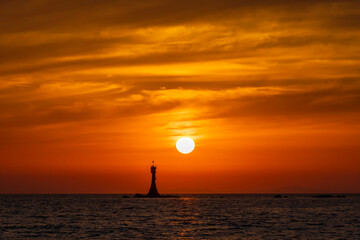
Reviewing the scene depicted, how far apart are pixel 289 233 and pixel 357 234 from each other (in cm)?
786

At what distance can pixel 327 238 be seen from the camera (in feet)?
190

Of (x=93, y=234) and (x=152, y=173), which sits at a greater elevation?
(x=152, y=173)

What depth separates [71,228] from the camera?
2778 inches

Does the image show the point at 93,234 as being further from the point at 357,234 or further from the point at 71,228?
the point at 357,234

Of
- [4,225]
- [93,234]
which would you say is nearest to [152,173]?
[4,225]

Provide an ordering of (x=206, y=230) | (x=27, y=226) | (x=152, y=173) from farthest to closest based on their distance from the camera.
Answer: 1. (x=152, y=173)
2. (x=27, y=226)
3. (x=206, y=230)

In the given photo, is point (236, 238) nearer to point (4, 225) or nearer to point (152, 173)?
point (4, 225)

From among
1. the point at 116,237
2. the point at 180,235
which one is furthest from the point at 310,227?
the point at 116,237

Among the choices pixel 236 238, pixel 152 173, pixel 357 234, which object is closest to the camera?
pixel 236 238

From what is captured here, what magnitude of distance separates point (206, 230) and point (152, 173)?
11263 cm

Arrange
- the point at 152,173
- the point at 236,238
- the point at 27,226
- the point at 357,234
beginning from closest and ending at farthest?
the point at 236,238
the point at 357,234
the point at 27,226
the point at 152,173

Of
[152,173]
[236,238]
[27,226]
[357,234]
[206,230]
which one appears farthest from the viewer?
[152,173]

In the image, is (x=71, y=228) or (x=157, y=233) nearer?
(x=157, y=233)

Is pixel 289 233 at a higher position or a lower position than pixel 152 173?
lower
